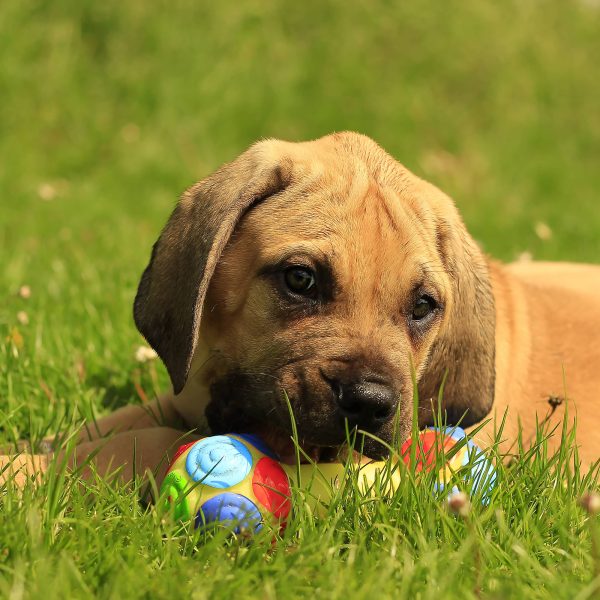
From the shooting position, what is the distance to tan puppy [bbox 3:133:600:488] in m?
3.34

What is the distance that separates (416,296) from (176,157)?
301 inches

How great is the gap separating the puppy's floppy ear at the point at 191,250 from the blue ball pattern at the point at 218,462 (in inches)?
18.6

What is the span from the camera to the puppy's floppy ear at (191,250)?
140 inches

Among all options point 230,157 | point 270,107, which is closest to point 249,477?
point 230,157

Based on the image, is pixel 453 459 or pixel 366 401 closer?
pixel 366 401

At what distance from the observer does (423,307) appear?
3.76 metres

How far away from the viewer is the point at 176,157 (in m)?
10.9

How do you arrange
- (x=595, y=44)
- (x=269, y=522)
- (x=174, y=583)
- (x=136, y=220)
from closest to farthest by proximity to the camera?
(x=174, y=583) → (x=269, y=522) → (x=136, y=220) → (x=595, y=44)

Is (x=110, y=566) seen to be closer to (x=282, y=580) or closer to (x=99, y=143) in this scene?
(x=282, y=580)

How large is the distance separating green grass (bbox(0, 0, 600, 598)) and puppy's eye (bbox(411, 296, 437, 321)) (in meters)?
0.73

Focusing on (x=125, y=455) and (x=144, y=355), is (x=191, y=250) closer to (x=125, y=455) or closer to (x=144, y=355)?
(x=125, y=455)

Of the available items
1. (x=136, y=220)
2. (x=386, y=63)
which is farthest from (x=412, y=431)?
(x=386, y=63)

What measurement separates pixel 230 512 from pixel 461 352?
1.53 metres

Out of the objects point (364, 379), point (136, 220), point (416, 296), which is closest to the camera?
point (364, 379)
